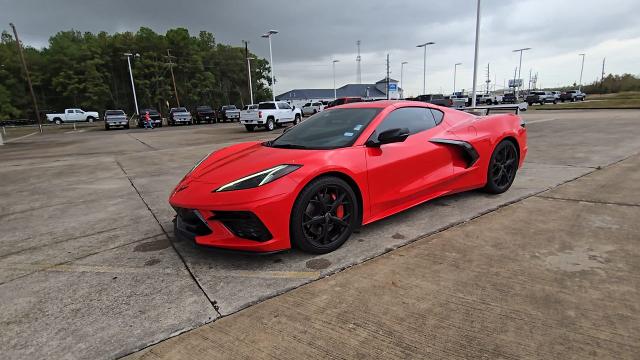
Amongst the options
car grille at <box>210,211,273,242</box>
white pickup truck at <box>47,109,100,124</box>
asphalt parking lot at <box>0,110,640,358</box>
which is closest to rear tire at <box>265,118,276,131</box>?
asphalt parking lot at <box>0,110,640,358</box>

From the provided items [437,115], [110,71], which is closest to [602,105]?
[437,115]

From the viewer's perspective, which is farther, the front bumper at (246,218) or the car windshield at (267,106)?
the car windshield at (267,106)

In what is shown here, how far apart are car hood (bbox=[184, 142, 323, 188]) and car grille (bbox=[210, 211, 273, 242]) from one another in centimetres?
31

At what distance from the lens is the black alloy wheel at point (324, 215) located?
2916 mm

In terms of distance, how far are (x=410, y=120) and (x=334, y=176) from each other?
1.33 metres

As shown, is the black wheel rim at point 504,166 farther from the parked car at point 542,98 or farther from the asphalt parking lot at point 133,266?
the parked car at point 542,98

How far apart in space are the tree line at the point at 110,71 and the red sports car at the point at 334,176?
5812 centimetres

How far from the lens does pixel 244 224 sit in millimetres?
2797

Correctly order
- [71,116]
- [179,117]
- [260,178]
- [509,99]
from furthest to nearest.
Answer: [509,99] → [71,116] → [179,117] → [260,178]

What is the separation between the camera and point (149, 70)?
61.8m

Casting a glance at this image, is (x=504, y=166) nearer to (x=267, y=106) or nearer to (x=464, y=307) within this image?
(x=464, y=307)

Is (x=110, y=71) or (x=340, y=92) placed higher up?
(x=110, y=71)

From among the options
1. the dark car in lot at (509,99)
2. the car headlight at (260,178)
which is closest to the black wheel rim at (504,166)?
the car headlight at (260,178)

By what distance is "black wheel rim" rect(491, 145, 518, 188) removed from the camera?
4.59 meters
